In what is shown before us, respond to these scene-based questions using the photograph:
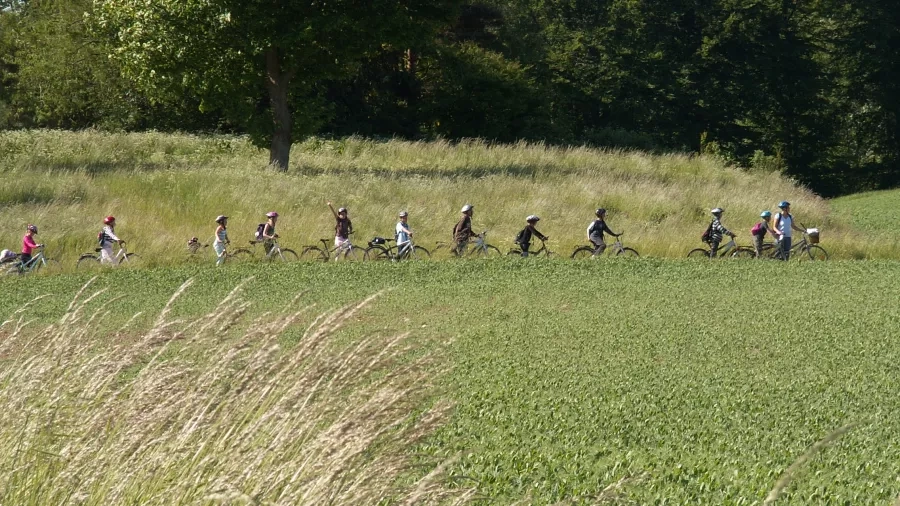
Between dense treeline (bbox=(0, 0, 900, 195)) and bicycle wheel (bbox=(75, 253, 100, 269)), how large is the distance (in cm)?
1096

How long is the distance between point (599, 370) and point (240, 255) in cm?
1459

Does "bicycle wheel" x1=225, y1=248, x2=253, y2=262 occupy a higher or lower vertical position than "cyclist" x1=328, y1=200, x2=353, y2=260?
lower

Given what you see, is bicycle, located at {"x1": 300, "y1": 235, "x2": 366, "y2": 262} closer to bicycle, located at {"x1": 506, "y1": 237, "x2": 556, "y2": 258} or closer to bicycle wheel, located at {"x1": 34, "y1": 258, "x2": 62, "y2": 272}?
bicycle, located at {"x1": 506, "y1": 237, "x2": 556, "y2": 258}

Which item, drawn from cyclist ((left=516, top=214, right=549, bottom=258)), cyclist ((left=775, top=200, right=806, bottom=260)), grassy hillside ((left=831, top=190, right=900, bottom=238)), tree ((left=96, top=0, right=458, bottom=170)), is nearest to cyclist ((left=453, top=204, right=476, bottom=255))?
cyclist ((left=516, top=214, right=549, bottom=258))

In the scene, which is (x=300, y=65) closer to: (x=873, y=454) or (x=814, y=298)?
(x=814, y=298)

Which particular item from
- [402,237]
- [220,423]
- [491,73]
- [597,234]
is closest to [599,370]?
[220,423]

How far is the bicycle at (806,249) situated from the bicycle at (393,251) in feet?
27.0

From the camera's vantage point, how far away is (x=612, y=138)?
56312mm

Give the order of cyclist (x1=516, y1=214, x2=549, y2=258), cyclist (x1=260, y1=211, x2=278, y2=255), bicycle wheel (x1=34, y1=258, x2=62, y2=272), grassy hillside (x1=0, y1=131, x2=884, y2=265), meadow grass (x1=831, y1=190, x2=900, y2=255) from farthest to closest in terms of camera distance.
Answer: meadow grass (x1=831, y1=190, x2=900, y2=255)
grassy hillside (x1=0, y1=131, x2=884, y2=265)
cyclist (x1=516, y1=214, x2=549, y2=258)
cyclist (x1=260, y1=211, x2=278, y2=255)
bicycle wheel (x1=34, y1=258, x2=62, y2=272)

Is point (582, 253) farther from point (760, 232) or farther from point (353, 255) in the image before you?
point (353, 255)

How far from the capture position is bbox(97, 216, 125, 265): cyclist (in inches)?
947

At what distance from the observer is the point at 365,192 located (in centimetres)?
3148

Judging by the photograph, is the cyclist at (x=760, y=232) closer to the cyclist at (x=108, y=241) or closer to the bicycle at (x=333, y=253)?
the bicycle at (x=333, y=253)

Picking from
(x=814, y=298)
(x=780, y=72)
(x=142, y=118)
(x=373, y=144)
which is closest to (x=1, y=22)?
(x=142, y=118)
